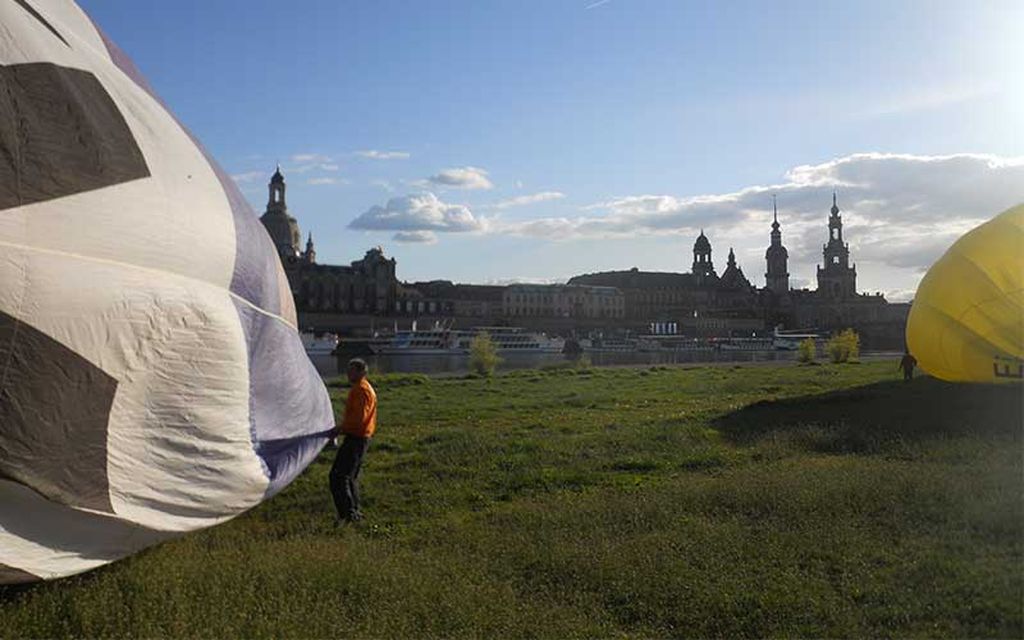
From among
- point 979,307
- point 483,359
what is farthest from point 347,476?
point 483,359

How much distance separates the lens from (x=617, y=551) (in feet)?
21.7

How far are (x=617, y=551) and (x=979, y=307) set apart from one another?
9.78 meters

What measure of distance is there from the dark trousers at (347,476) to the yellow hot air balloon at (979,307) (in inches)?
403

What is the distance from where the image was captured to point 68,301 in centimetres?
475

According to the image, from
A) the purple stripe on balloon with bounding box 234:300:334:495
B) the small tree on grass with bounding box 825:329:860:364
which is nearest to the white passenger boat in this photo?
the small tree on grass with bounding box 825:329:860:364

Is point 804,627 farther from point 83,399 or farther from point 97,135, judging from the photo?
point 97,135

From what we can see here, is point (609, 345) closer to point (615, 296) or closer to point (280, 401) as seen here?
point (615, 296)

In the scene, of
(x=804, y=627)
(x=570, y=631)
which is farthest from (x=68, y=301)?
(x=804, y=627)

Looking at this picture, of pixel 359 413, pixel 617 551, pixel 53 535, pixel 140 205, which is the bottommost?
pixel 617 551

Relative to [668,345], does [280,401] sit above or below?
above

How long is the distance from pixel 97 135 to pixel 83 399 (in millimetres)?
1771

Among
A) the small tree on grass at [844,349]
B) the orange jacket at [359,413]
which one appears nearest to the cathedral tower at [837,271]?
the small tree on grass at [844,349]

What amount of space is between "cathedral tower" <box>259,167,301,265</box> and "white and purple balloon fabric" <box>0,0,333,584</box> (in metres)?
131

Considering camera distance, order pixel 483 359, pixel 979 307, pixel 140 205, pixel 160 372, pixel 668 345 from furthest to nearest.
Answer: pixel 668 345 < pixel 483 359 < pixel 979 307 < pixel 140 205 < pixel 160 372
